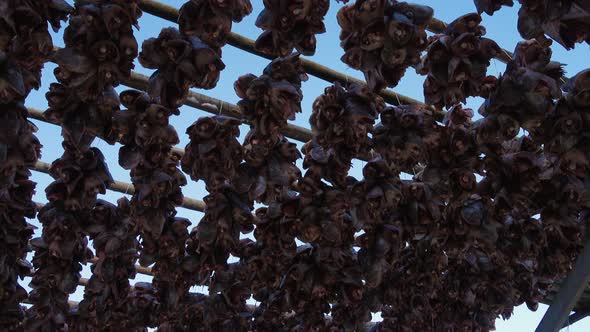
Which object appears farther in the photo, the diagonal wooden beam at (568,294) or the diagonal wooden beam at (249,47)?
the diagonal wooden beam at (568,294)

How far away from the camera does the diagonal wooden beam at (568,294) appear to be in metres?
6.16

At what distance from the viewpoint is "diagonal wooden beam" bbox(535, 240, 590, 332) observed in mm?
6156

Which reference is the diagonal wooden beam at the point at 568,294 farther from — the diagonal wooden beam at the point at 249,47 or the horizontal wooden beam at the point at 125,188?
the horizontal wooden beam at the point at 125,188

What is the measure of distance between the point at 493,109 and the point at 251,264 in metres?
2.58

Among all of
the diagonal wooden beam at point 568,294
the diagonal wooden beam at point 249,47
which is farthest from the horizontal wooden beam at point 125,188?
the diagonal wooden beam at point 568,294

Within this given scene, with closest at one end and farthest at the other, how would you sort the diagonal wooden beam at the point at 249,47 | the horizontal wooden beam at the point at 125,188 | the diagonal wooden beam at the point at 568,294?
the diagonal wooden beam at the point at 249,47, the diagonal wooden beam at the point at 568,294, the horizontal wooden beam at the point at 125,188

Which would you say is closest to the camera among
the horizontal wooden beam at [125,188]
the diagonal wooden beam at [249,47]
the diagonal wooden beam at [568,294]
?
the diagonal wooden beam at [249,47]

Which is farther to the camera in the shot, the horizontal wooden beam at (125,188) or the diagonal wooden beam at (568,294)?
the horizontal wooden beam at (125,188)

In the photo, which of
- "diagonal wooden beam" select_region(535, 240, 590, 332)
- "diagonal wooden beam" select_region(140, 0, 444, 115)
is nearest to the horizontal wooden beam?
"diagonal wooden beam" select_region(140, 0, 444, 115)

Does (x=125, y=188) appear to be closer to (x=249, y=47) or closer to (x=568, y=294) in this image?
(x=249, y=47)

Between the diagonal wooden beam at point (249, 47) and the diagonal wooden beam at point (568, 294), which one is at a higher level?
the diagonal wooden beam at point (249, 47)

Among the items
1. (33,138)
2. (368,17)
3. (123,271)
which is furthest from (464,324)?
(33,138)

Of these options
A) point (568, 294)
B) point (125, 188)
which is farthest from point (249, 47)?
point (568, 294)

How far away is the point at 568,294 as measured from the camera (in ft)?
21.9
